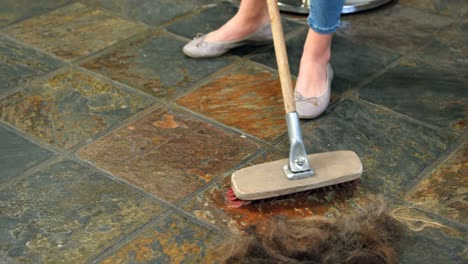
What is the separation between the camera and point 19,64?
2178 millimetres

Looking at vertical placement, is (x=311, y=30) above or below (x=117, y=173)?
above

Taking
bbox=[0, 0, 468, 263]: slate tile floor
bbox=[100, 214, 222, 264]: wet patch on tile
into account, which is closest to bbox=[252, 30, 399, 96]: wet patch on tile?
bbox=[0, 0, 468, 263]: slate tile floor

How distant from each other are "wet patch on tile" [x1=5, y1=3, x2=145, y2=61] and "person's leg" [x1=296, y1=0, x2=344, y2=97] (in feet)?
2.21

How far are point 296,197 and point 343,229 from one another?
194 mm

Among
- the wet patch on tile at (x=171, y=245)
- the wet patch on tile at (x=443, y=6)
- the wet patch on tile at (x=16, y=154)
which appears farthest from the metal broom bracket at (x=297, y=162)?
the wet patch on tile at (x=443, y=6)

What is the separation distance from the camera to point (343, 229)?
1.43 metres

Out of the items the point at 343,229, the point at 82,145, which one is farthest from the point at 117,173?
the point at 343,229

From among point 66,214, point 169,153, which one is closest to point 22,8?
point 169,153

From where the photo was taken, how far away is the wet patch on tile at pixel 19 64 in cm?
209

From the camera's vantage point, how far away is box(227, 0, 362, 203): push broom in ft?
5.03

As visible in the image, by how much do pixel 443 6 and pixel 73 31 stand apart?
1257 millimetres

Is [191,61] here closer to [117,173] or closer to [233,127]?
[233,127]

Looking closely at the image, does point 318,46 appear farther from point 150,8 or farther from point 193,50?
point 150,8

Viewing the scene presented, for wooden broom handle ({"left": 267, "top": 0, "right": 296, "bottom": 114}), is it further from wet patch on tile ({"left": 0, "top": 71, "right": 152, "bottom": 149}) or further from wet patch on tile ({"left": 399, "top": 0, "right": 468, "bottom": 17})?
wet patch on tile ({"left": 399, "top": 0, "right": 468, "bottom": 17})
